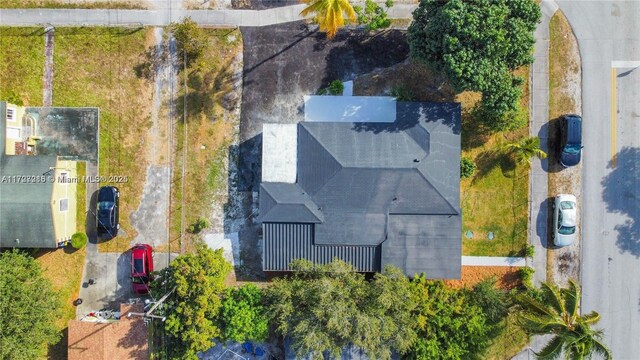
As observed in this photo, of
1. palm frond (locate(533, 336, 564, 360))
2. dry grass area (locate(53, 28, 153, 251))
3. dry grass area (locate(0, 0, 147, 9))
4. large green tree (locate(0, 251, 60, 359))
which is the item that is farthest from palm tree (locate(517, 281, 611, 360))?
dry grass area (locate(0, 0, 147, 9))

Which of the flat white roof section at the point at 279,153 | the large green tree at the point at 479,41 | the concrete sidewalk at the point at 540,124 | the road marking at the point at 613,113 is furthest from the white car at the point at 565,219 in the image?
the flat white roof section at the point at 279,153

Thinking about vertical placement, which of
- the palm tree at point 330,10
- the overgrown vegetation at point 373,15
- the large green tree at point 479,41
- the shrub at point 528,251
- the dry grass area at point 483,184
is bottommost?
the shrub at point 528,251

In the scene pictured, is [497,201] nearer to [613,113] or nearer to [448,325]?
[448,325]

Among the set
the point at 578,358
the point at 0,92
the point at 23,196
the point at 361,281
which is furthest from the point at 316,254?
the point at 0,92

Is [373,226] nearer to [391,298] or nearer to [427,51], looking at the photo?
[391,298]

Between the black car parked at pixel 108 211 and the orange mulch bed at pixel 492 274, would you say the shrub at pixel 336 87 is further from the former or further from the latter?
the black car parked at pixel 108 211

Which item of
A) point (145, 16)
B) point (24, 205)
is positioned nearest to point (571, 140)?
point (145, 16)
